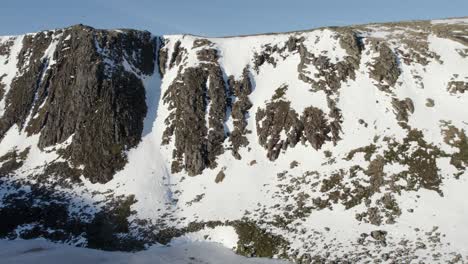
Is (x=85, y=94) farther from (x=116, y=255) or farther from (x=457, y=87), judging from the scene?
(x=457, y=87)

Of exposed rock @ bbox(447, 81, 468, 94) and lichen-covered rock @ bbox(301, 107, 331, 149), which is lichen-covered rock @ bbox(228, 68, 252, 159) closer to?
lichen-covered rock @ bbox(301, 107, 331, 149)

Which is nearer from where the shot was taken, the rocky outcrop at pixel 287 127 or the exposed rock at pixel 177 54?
the rocky outcrop at pixel 287 127

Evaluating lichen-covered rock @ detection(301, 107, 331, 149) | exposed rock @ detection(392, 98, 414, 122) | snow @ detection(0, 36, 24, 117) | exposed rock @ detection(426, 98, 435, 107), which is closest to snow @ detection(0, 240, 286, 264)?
lichen-covered rock @ detection(301, 107, 331, 149)

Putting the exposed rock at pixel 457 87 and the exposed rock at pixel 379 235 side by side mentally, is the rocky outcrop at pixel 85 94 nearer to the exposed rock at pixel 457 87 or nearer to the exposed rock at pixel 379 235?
the exposed rock at pixel 379 235

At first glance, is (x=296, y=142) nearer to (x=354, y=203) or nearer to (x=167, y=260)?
(x=354, y=203)

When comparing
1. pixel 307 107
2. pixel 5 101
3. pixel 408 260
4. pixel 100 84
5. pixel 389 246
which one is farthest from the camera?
pixel 5 101

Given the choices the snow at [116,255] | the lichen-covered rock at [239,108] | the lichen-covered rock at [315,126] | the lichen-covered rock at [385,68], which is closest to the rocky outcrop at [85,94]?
the lichen-covered rock at [239,108]

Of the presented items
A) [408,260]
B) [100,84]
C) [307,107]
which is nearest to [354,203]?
[408,260]

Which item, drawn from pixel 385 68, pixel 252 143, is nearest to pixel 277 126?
pixel 252 143
